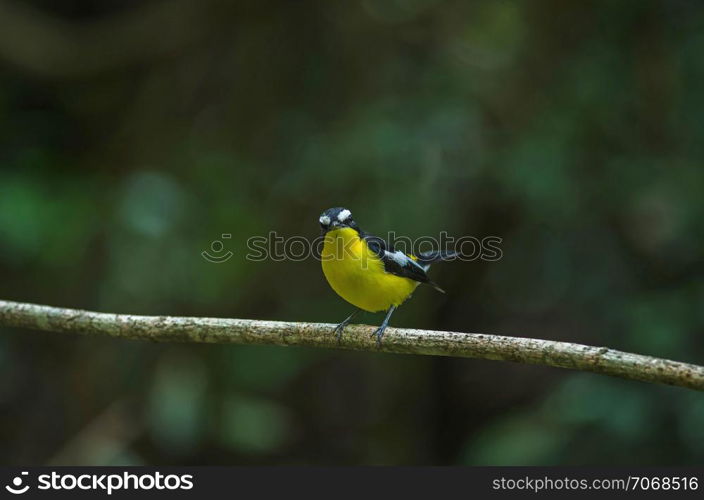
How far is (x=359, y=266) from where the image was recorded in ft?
13.8

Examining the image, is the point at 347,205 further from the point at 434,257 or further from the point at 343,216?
the point at 343,216

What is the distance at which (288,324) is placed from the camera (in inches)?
132

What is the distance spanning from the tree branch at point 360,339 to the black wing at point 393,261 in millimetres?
731

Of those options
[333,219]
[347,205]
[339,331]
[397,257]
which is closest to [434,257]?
[397,257]

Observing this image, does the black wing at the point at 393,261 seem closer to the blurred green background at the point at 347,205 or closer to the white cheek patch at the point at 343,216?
the white cheek patch at the point at 343,216

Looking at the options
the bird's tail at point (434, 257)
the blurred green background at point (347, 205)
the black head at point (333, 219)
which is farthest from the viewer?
the blurred green background at point (347, 205)

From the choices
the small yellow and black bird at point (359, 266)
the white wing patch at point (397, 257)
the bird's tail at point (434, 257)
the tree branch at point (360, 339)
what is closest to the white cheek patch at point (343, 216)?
the small yellow and black bird at point (359, 266)

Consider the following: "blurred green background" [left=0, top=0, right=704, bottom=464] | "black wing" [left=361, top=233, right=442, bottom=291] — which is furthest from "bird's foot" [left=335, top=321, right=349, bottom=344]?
"blurred green background" [left=0, top=0, right=704, bottom=464]

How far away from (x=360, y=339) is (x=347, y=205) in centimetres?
300

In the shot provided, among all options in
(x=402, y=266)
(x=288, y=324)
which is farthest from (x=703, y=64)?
(x=288, y=324)

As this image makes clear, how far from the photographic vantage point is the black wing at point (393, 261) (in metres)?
4.44

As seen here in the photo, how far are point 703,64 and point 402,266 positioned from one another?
3.23 metres

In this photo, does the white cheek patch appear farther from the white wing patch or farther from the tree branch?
the tree branch

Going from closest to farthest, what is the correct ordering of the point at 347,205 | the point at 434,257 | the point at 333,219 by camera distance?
1. the point at 333,219
2. the point at 434,257
3. the point at 347,205
